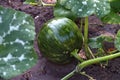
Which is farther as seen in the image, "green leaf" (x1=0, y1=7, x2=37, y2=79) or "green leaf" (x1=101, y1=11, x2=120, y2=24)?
"green leaf" (x1=101, y1=11, x2=120, y2=24)

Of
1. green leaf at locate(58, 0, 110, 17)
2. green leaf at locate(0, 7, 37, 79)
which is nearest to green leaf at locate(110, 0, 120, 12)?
green leaf at locate(58, 0, 110, 17)

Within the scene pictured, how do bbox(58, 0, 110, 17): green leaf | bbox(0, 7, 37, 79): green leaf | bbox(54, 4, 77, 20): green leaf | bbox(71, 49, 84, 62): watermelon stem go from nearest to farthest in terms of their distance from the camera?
1. bbox(0, 7, 37, 79): green leaf
2. bbox(58, 0, 110, 17): green leaf
3. bbox(71, 49, 84, 62): watermelon stem
4. bbox(54, 4, 77, 20): green leaf

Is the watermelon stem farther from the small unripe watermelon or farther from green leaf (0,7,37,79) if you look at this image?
green leaf (0,7,37,79)

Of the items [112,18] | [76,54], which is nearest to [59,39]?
[76,54]

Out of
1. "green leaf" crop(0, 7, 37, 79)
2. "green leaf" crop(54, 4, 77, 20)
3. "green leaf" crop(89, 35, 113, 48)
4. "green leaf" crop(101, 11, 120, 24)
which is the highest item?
"green leaf" crop(0, 7, 37, 79)

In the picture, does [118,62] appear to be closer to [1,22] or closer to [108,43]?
[108,43]

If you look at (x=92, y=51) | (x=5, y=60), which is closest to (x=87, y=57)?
(x=92, y=51)

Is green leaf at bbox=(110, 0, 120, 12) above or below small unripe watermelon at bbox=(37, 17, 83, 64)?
above

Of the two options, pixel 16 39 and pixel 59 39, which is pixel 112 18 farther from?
pixel 16 39
